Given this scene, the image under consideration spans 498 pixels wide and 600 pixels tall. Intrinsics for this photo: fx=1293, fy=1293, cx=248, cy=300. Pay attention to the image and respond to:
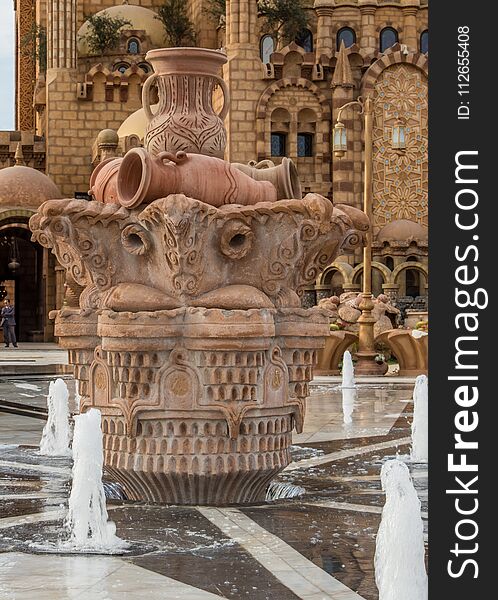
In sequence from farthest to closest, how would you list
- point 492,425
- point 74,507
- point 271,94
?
point 271,94
point 74,507
point 492,425

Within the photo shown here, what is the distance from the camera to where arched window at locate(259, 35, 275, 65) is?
44.3 meters

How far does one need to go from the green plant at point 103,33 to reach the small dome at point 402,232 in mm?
11802

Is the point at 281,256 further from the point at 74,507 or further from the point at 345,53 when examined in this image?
the point at 345,53

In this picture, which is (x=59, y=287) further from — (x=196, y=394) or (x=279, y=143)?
(x=196, y=394)

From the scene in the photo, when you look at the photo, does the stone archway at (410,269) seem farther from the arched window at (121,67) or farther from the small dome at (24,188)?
the arched window at (121,67)

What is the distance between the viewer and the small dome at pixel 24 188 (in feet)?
128

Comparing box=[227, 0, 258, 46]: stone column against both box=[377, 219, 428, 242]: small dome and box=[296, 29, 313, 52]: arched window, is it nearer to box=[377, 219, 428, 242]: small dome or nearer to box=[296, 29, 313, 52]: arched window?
box=[296, 29, 313, 52]: arched window

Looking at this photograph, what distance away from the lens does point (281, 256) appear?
8336mm

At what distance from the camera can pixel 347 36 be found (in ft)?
142

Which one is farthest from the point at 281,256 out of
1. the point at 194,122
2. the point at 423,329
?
the point at 423,329

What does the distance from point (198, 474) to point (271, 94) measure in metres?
33.1

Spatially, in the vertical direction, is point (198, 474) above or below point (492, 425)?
below

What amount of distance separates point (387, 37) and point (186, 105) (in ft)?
117

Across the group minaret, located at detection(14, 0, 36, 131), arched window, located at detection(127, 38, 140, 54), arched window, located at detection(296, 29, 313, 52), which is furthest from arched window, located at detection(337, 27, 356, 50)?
minaret, located at detection(14, 0, 36, 131)
